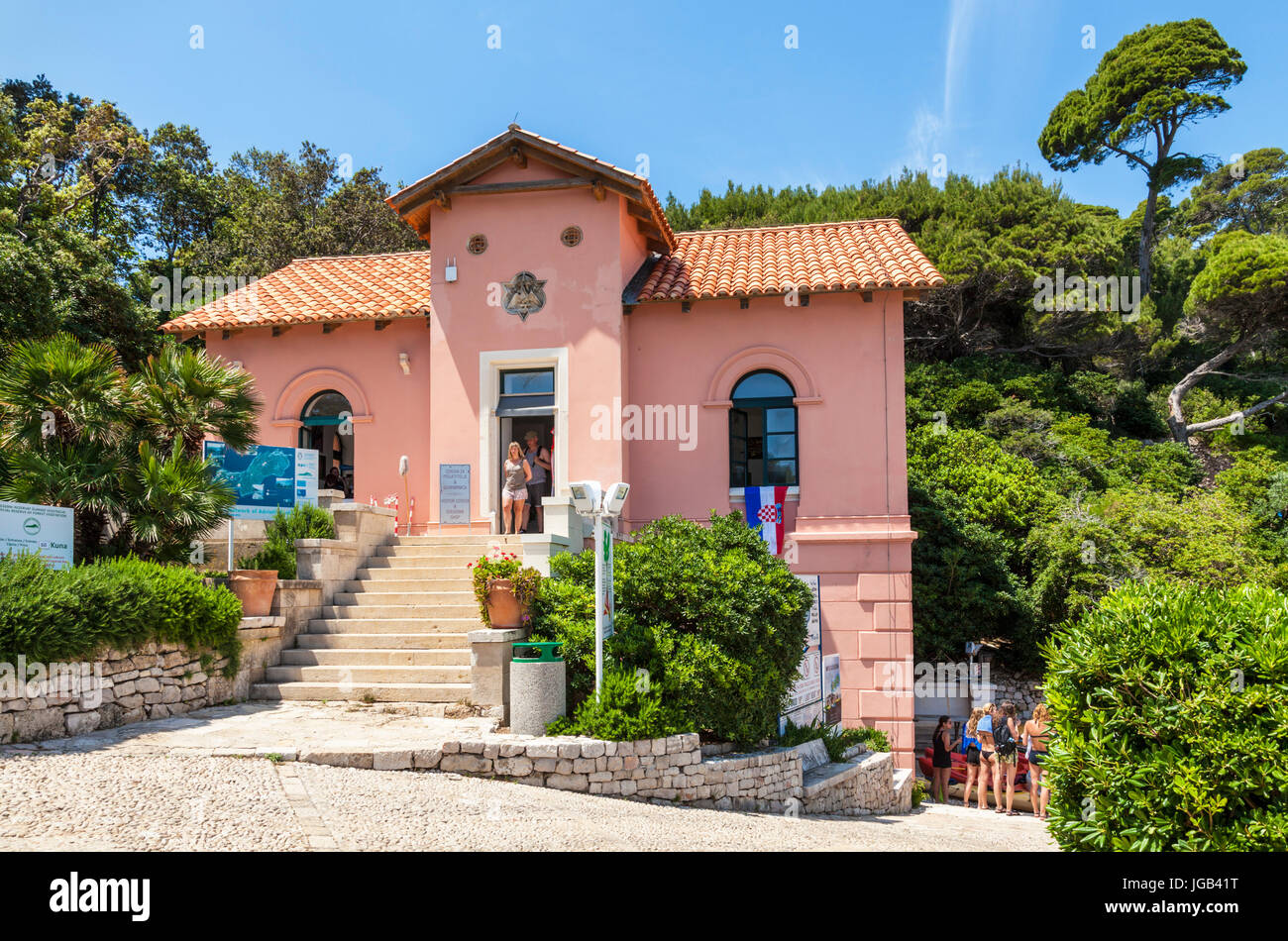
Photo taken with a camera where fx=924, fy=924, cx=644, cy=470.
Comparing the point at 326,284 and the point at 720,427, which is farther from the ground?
the point at 326,284

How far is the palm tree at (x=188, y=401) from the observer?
11180 millimetres

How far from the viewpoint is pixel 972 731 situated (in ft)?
49.7

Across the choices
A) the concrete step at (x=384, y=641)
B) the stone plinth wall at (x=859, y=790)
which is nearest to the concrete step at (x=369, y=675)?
the concrete step at (x=384, y=641)

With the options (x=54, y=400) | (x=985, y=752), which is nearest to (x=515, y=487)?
(x=54, y=400)

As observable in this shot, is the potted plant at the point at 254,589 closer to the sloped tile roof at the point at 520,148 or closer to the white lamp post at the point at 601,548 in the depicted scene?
the white lamp post at the point at 601,548

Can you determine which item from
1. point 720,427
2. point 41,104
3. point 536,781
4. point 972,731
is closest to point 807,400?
point 720,427

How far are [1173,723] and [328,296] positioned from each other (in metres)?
16.3

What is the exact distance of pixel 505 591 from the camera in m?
10.1

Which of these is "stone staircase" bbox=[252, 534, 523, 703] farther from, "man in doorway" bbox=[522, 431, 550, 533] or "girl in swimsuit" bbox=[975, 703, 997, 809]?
"girl in swimsuit" bbox=[975, 703, 997, 809]

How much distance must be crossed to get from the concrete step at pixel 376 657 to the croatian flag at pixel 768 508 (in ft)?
19.4

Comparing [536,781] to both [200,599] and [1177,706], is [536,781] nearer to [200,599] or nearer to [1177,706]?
[200,599]

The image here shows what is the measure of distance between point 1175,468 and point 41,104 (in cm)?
3616

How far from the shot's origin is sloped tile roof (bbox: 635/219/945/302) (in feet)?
50.5

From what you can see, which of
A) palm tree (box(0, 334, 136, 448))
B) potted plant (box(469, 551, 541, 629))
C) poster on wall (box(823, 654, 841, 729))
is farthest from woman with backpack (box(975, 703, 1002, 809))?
palm tree (box(0, 334, 136, 448))
